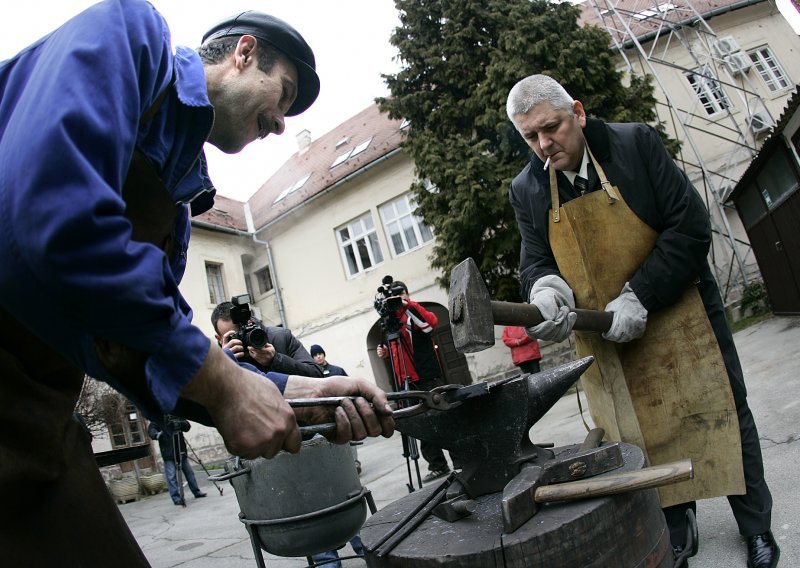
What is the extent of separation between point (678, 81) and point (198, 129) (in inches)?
615

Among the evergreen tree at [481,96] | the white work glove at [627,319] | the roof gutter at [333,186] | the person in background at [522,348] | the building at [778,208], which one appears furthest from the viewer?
the roof gutter at [333,186]

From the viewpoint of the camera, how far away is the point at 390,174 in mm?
14906

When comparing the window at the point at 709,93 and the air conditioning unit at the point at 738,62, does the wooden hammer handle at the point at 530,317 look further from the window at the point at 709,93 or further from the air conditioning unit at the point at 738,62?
the air conditioning unit at the point at 738,62

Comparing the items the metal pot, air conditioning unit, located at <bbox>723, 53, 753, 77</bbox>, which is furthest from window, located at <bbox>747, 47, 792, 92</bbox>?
the metal pot

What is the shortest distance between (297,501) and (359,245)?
1323 cm

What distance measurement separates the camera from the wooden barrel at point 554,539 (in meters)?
1.16

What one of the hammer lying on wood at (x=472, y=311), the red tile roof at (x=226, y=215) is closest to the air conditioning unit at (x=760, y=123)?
the hammer lying on wood at (x=472, y=311)

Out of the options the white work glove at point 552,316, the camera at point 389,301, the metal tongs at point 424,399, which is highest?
the camera at point 389,301

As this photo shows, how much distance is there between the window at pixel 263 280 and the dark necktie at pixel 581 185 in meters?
16.7

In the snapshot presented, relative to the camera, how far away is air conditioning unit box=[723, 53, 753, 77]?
42.4 feet

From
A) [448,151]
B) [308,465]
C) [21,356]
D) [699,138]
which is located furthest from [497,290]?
[21,356]

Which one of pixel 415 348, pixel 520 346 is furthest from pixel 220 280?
pixel 415 348

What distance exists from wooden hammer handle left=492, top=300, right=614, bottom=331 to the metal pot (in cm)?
130

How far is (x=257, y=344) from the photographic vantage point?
342 centimetres
